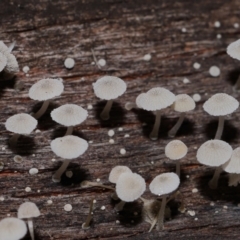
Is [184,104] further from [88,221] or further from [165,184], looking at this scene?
[88,221]

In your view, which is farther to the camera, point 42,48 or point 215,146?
point 42,48

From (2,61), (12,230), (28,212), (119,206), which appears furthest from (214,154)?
(2,61)

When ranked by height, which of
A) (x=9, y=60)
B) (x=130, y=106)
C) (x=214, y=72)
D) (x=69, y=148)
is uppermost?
(x=9, y=60)

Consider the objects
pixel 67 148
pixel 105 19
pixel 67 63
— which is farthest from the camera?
pixel 105 19

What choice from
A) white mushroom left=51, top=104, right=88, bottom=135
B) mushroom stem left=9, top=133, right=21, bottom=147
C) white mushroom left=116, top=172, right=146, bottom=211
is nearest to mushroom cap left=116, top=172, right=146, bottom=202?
white mushroom left=116, top=172, right=146, bottom=211

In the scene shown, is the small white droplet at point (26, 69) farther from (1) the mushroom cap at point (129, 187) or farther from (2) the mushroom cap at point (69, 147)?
(1) the mushroom cap at point (129, 187)

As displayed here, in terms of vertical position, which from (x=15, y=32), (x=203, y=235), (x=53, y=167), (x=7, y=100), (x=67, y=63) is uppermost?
(x=15, y=32)

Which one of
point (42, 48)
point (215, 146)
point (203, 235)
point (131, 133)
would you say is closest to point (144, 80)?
point (131, 133)

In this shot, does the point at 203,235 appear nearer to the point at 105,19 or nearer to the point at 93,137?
Answer: the point at 93,137
